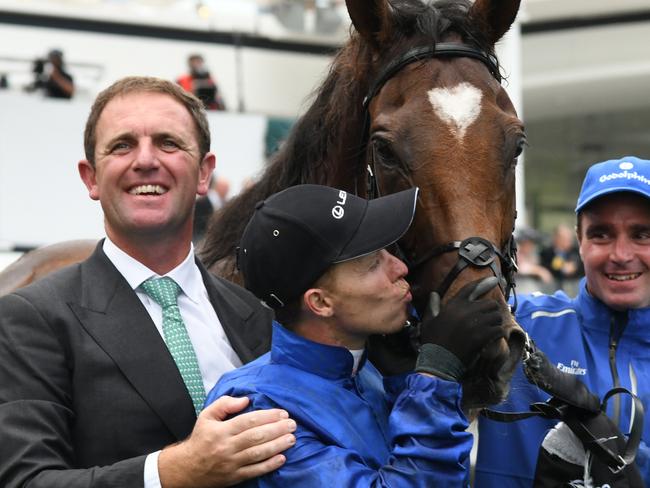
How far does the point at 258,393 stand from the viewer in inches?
84.8

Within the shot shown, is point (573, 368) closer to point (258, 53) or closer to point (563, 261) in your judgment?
point (563, 261)

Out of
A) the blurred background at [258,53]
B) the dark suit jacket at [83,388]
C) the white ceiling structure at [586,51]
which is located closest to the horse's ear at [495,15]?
the dark suit jacket at [83,388]

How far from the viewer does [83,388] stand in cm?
236

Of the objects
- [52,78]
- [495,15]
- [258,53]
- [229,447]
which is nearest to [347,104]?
[495,15]

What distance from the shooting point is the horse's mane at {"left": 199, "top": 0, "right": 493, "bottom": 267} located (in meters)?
2.91

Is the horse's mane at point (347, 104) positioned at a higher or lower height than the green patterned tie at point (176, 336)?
higher

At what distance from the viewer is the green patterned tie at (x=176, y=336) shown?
2502mm

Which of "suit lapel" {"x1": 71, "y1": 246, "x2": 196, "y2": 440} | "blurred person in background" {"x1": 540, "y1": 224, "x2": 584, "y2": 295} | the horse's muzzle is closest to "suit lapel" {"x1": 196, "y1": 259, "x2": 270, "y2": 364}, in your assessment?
"suit lapel" {"x1": 71, "y1": 246, "x2": 196, "y2": 440}

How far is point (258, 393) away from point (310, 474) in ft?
0.70

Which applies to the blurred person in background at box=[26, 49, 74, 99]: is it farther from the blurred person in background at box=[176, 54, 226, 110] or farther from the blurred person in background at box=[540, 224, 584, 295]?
the blurred person in background at box=[540, 224, 584, 295]

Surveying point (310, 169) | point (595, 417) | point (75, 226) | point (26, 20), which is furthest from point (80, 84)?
point (595, 417)

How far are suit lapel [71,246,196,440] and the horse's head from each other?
0.65 meters

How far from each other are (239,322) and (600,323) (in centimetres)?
109

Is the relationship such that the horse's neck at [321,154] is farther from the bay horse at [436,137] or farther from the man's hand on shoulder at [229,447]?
the man's hand on shoulder at [229,447]
